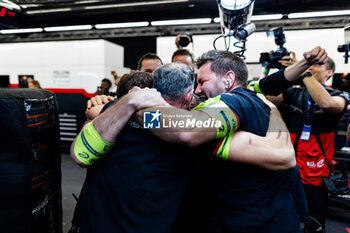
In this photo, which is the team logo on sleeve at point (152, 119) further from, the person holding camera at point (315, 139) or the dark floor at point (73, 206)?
the dark floor at point (73, 206)

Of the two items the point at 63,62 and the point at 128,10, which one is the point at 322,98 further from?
the point at 63,62

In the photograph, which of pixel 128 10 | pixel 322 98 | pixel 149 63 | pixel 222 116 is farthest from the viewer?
pixel 128 10

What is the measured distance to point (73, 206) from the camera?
9.98 feet

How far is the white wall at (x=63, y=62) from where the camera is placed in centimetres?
582

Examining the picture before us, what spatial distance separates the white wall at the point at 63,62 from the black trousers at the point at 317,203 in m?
5.02

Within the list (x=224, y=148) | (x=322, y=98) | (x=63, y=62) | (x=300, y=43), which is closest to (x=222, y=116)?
(x=224, y=148)

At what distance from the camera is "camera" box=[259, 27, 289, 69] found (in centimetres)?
200

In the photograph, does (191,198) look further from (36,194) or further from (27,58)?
(27,58)

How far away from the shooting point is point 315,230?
1.94m

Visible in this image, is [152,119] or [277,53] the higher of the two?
[277,53]

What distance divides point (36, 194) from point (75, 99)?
4844 millimetres

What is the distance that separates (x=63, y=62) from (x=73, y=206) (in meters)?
4.13

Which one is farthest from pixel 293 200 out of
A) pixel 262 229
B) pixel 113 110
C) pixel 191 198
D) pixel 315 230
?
pixel 315 230

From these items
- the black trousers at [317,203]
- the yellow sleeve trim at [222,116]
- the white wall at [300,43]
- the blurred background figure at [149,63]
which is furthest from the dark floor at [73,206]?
the white wall at [300,43]
